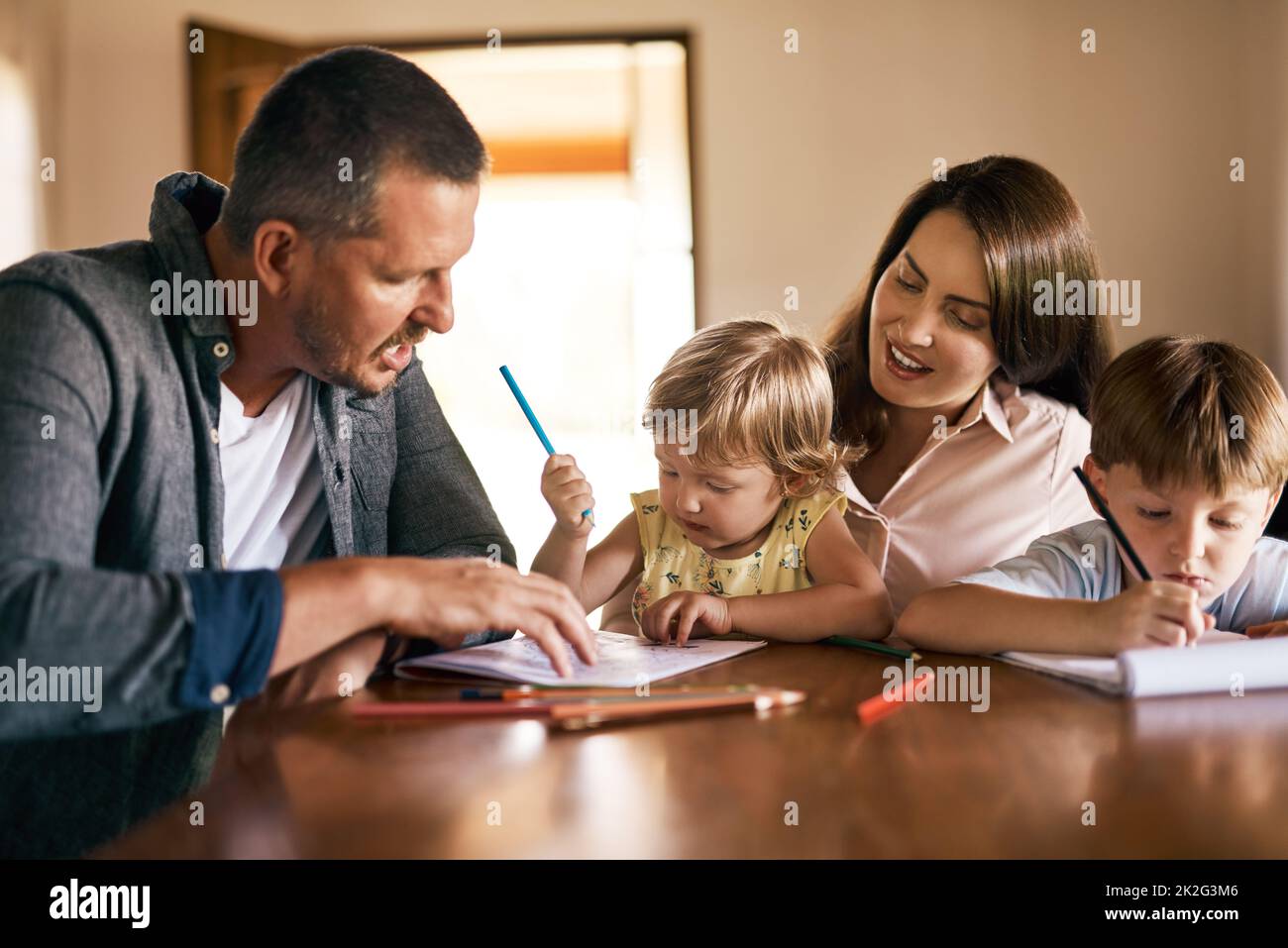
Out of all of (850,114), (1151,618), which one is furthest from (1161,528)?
(850,114)

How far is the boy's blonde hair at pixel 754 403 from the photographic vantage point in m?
1.56

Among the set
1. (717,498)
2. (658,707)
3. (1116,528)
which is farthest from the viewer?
(717,498)

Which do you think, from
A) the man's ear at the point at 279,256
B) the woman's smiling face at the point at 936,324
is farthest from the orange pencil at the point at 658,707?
the woman's smiling face at the point at 936,324

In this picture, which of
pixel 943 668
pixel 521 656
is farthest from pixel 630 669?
pixel 943 668

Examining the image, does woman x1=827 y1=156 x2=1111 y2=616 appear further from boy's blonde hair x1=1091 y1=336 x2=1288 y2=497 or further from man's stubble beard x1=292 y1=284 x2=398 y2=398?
man's stubble beard x1=292 y1=284 x2=398 y2=398

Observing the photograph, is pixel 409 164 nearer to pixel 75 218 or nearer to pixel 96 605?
pixel 96 605

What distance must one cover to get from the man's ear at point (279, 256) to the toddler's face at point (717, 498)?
53cm

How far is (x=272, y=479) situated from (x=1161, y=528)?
104 centimetres

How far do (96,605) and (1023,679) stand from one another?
31.8 inches

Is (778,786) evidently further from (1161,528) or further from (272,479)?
(272,479)

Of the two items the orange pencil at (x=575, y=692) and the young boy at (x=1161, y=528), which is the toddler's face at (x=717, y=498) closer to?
the young boy at (x=1161, y=528)

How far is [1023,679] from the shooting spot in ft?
3.67

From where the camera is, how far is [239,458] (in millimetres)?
1438
